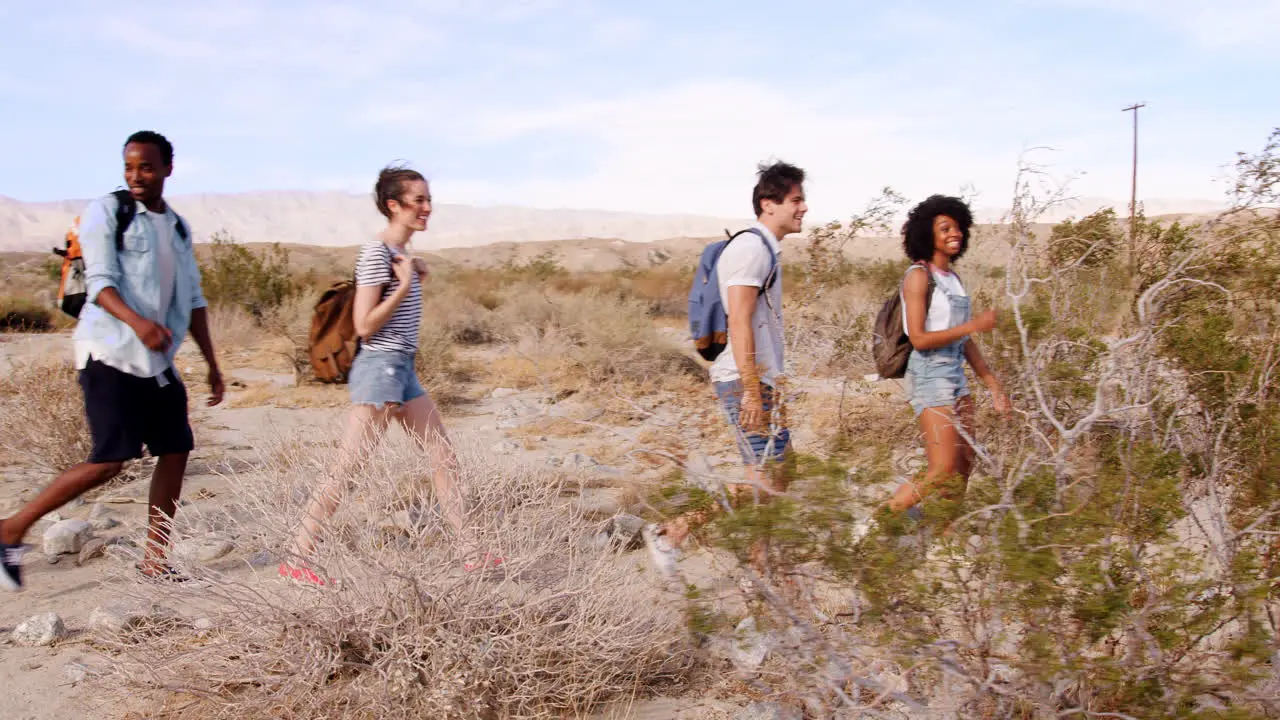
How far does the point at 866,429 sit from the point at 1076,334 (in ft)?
7.70

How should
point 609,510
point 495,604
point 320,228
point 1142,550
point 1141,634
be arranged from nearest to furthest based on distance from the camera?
point 1141,634 → point 1142,550 → point 495,604 → point 609,510 → point 320,228

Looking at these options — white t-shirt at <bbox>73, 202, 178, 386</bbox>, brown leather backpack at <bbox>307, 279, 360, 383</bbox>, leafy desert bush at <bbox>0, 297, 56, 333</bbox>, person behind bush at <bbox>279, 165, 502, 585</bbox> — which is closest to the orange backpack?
white t-shirt at <bbox>73, 202, 178, 386</bbox>

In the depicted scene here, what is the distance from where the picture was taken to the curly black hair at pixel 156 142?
3.53 m

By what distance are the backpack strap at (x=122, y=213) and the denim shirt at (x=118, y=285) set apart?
0.04 ft

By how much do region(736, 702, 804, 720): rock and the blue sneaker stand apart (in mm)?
2799

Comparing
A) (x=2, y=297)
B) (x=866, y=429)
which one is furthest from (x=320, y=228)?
(x=866, y=429)

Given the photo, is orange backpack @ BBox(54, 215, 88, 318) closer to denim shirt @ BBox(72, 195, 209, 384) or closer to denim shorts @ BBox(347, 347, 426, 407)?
denim shirt @ BBox(72, 195, 209, 384)

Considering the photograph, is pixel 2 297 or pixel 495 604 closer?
pixel 495 604

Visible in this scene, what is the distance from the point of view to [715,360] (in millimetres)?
3570

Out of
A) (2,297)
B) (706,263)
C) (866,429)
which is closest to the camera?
(706,263)

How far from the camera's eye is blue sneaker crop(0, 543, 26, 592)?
11.5 feet

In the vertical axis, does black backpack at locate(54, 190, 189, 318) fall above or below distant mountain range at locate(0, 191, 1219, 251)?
below

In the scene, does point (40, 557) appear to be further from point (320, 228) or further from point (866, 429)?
point (320, 228)

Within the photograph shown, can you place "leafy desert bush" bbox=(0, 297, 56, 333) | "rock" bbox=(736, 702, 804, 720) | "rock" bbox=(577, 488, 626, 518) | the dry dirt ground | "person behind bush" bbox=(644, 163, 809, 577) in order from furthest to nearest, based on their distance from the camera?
1. "leafy desert bush" bbox=(0, 297, 56, 333)
2. "rock" bbox=(577, 488, 626, 518)
3. "person behind bush" bbox=(644, 163, 809, 577)
4. the dry dirt ground
5. "rock" bbox=(736, 702, 804, 720)
